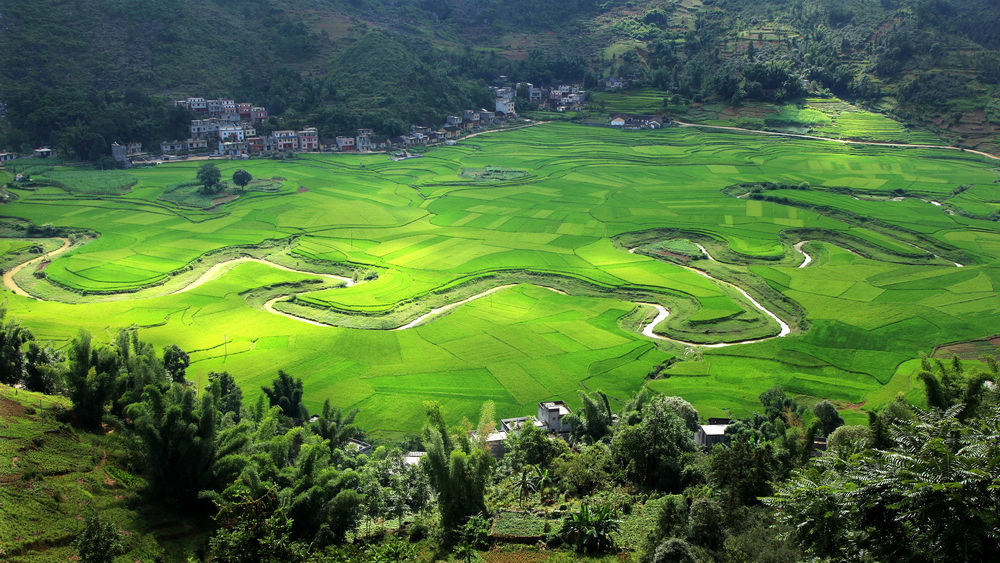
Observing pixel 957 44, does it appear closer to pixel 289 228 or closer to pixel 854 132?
pixel 854 132

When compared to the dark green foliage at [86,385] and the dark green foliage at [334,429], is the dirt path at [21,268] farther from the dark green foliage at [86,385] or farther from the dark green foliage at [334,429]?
the dark green foliage at [334,429]

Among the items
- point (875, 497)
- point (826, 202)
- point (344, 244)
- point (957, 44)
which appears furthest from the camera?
point (957, 44)

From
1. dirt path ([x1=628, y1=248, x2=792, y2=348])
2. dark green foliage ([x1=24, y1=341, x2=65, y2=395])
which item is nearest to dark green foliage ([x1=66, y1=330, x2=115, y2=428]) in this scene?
dark green foliage ([x1=24, y1=341, x2=65, y2=395])

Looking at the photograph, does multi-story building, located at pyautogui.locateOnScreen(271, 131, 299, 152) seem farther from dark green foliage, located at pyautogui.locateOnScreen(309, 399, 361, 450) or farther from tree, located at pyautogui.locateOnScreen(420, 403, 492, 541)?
tree, located at pyautogui.locateOnScreen(420, 403, 492, 541)

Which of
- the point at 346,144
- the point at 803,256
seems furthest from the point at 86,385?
the point at 346,144

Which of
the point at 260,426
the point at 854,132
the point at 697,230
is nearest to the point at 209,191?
the point at 697,230

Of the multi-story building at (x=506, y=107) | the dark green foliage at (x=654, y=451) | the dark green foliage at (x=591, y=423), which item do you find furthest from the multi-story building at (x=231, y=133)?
the dark green foliage at (x=654, y=451)

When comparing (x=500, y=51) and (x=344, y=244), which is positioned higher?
(x=500, y=51)

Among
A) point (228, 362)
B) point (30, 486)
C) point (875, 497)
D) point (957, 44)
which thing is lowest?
point (228, 362)
